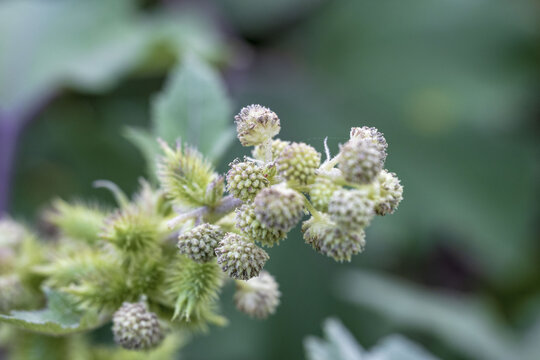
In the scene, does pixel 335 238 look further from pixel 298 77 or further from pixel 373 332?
pixel 298 77

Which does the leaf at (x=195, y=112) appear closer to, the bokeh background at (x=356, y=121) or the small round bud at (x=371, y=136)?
the small round bud at (x=371, y=136)

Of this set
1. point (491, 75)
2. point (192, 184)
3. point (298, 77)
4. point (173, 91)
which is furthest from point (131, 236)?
A: point (491, 75)

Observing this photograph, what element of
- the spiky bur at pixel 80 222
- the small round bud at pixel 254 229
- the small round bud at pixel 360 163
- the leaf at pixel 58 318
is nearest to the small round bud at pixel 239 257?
the small round bud at pixel 254 229

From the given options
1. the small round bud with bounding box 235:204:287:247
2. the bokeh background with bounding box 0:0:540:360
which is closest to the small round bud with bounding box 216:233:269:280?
the small round bud with bounding box 235:204:287:247

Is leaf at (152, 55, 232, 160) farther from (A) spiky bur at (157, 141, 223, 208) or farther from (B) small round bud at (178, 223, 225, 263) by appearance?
(B) small round bud at (178, 223, 225, 263)

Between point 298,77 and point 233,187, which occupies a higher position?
point 298,77

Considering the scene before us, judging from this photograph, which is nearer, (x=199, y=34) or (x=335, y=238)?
(x=335, y=238)
